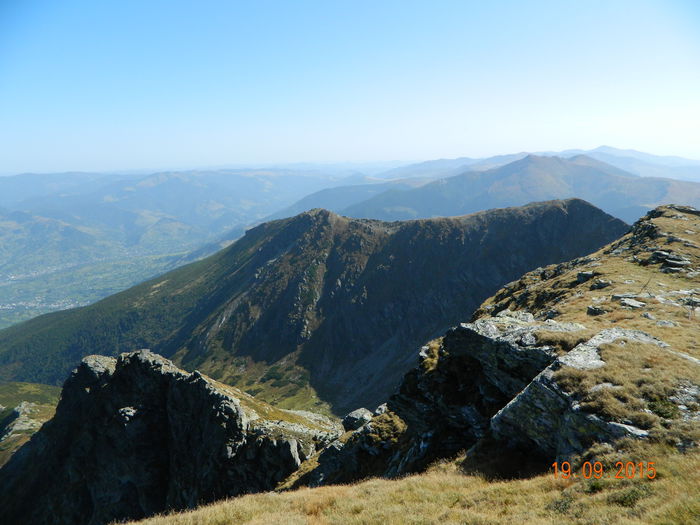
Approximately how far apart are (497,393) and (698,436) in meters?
10.6

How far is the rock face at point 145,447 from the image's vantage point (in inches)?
1902

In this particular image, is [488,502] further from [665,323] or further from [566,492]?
[665,323]

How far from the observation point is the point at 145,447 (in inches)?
2675

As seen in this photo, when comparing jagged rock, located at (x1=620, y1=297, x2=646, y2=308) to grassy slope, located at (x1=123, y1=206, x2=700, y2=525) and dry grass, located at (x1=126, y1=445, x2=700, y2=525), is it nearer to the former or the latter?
grassy slope, located at (x1=123, y1=206, x2=700, y2=525)

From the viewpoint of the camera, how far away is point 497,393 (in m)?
22.1

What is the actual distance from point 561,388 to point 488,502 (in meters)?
6.23

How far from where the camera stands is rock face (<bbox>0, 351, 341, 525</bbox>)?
159ft

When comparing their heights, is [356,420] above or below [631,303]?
below

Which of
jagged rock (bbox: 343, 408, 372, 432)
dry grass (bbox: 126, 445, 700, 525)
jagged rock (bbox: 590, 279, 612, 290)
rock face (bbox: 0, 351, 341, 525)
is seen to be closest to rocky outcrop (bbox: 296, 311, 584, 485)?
dry grass (bbox: 126, 445, 700, 525)
